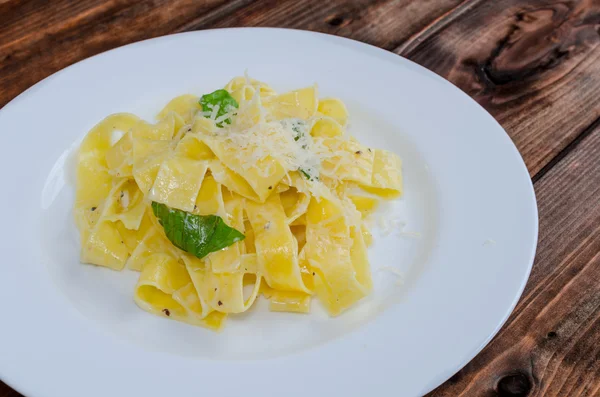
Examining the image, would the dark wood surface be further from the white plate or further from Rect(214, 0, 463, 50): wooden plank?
the white plate

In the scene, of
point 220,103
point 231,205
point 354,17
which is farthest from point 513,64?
point 231,205

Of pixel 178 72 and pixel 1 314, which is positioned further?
pixel 178 72

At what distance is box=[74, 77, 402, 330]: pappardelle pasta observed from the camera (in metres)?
2.68

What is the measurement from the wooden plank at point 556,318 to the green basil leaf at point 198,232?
1.04 meters

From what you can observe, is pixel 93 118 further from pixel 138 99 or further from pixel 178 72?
pixel 178 72

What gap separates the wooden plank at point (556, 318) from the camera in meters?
2.50

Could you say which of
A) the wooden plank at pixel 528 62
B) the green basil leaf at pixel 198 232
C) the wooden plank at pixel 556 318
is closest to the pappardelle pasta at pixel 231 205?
the green basil leaf at pixel 198 232

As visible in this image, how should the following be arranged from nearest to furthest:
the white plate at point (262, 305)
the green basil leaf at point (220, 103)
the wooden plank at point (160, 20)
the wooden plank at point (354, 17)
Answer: the white plate at point (262, 305) < the green basil leaf at point (220, 103) < the wooden plank at point (160, 20) < the wooden plank at point (354, 17)

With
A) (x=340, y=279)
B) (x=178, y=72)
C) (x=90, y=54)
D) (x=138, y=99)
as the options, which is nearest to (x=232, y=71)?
(x=178, y=72)

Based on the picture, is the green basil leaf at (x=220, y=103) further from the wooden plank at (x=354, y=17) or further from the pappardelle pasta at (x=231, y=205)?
the wooden plank at (x=354, y=17)

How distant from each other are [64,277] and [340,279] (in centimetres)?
116

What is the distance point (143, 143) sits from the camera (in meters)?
3.11

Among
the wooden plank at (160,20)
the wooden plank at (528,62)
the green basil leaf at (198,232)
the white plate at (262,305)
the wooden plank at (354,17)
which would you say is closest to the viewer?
the white plate at (262,305)

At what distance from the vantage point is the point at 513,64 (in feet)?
13.5
